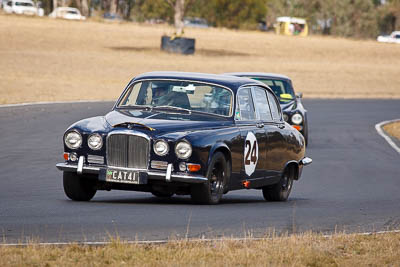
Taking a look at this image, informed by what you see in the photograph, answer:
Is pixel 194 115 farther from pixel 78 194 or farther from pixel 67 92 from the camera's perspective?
pixel 67 92

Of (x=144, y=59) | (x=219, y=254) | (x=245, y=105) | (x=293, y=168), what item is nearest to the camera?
(x=219, y=254)

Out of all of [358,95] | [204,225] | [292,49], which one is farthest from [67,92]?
[292,49]

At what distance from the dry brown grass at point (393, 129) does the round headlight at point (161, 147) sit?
52.6 ft

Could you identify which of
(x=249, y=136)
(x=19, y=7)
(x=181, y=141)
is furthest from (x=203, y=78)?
(x=19, y=7)

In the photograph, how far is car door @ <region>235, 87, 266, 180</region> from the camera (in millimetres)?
10839

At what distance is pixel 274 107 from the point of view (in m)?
12.1

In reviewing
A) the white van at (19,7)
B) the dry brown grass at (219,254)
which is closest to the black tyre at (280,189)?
the dry brown grass at (219,254)

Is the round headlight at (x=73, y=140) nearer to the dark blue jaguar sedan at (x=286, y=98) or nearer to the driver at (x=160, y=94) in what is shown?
the driver at (x=160, y=94)

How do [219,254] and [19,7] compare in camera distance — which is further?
[19,7]

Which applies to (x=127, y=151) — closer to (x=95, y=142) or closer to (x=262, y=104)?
(x=95, y=142)

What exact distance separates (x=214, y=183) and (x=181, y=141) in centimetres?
83

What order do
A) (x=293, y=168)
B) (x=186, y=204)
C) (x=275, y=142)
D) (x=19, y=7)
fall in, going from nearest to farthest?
(x=186, y=204), (x=275, y=142), (x=293, y=168), (x=19, y=7)

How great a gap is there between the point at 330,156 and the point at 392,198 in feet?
20.8

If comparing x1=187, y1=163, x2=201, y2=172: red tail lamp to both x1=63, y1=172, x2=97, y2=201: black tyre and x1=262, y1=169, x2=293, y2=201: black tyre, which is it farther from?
x1=262, y1=169, x2=293, y2=201: black tyre
